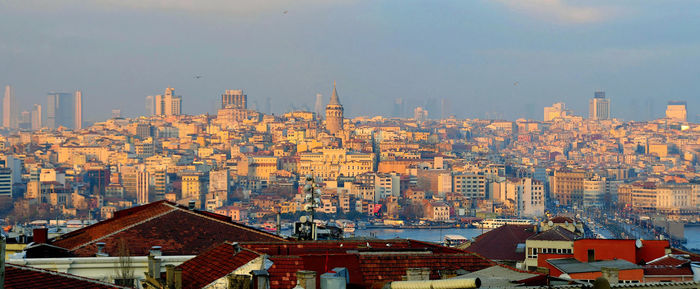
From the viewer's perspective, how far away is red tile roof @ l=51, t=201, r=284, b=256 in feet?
25.6

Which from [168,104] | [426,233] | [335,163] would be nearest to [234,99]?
[168,104]

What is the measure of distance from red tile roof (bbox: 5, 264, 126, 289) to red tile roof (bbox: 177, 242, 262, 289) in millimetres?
918

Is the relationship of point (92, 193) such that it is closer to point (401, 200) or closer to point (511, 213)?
point (401, 200)

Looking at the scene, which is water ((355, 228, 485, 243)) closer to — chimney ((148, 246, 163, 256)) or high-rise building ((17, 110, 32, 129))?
chimney ((148, 246, 163, 256))

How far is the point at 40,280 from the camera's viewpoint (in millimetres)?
4074

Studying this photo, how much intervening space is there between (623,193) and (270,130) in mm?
42390

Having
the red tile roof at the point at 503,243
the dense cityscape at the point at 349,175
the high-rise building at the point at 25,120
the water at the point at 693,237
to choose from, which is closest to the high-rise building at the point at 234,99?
the dense cityscape at the point at 349,175

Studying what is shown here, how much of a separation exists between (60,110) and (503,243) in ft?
516

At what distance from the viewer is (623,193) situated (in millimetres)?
89312

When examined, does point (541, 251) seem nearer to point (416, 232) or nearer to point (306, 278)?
point (306, 278)

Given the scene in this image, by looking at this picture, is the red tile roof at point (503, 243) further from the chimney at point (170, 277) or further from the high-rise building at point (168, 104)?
the high-rise building at point (168, 104)

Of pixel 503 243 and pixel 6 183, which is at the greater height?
pixel 503 243

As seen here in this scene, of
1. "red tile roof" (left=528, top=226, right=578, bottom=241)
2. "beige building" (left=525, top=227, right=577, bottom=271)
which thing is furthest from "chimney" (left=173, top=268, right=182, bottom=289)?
"red tile roof" (left=528, top=226, right=578, bottom=241)

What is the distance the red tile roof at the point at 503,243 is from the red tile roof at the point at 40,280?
8243 millimetres
